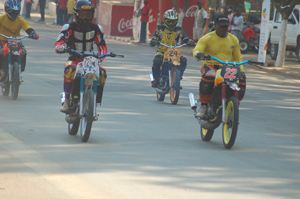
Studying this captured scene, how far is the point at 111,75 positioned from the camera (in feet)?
58.4

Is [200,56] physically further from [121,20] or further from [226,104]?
[121,20]

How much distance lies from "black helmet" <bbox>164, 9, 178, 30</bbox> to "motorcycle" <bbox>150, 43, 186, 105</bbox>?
0.50 metres

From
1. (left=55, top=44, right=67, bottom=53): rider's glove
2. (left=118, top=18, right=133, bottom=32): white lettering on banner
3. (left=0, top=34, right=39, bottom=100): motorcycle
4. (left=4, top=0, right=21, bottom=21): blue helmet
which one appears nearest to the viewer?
(left=55, top=44, right=67, bottom=53): rider's glove

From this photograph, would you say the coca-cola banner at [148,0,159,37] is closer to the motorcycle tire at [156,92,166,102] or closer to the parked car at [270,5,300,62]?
the parked car at [270,5,300,62]

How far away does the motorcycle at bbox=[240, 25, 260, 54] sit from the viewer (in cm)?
2747

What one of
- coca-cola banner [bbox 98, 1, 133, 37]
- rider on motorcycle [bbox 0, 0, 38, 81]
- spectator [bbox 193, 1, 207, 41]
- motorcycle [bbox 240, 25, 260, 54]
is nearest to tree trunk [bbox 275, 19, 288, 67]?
motorcycle [bbox 240, 25, 260, 54]

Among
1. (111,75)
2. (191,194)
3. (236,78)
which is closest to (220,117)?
(236,78)

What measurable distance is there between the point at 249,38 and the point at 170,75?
15.3 m

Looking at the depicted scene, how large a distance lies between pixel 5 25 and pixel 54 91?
6.80ft

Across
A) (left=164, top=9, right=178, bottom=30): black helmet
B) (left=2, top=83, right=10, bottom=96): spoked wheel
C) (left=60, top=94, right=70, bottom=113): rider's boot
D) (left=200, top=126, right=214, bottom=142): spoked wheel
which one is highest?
(left=164, top=9, right=178, bottom=30): black helmet

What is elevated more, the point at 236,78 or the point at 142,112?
the point at 236,78

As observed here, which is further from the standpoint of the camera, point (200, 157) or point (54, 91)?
point (54, 91)

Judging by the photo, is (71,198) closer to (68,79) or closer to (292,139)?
(68,79)

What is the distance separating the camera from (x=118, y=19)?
35469 millimetres
